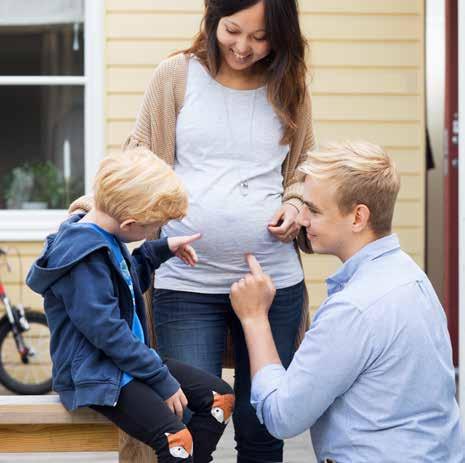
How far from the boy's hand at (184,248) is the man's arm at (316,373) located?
47 cm

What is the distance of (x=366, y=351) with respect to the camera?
2.25m

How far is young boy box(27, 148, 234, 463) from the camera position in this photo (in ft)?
7.86

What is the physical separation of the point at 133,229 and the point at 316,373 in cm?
53

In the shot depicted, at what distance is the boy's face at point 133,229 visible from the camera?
247 centimetres

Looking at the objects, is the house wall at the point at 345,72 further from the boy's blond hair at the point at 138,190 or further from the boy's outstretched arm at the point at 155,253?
the boy's blond hair at the point at 138,190

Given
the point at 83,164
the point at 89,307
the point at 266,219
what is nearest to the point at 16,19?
the point at 83,164

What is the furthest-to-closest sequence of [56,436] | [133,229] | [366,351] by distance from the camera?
[56,436] < [133,229] < [366,351]

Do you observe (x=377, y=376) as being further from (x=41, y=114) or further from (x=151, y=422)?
(x=41, y=114)

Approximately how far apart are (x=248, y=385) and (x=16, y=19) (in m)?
3.97

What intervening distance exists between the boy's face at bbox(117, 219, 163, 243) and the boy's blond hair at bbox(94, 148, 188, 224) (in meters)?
0.02

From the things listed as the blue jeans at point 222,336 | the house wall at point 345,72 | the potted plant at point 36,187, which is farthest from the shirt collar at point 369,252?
the potted plant at point 36,187

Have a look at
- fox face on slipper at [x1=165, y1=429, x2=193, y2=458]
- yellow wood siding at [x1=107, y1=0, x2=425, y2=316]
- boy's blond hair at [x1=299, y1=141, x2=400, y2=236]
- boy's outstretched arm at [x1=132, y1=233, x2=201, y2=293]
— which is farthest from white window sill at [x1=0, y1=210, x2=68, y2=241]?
boy's blond hair at [x1=299, y1=141, x2=400, y2=236]

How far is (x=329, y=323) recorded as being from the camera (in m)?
2.26

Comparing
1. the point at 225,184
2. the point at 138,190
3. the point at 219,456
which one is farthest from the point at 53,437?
the point at 219,456
